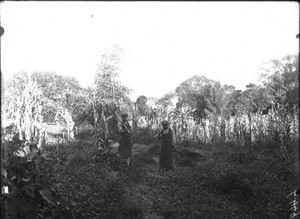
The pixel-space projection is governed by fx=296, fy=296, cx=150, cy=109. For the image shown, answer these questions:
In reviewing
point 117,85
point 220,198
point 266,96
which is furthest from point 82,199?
point 266,96

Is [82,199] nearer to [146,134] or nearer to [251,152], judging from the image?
[251,152]

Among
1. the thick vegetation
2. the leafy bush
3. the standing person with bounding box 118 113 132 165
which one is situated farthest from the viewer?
the leafy bush

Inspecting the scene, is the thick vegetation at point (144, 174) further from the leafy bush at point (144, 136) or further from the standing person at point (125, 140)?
the standing person at point (125, 140)

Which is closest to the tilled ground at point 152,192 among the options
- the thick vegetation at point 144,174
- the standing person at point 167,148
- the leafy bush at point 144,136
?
the thick vegetation at point 144,174

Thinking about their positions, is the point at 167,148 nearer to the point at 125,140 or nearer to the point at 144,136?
the point at 125,140

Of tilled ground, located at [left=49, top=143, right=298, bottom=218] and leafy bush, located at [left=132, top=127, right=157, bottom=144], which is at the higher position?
leafy bush, located at [left=132, top=127, right=157, bottom=144]

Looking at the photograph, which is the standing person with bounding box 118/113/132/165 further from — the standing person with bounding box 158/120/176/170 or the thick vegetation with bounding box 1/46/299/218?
the standing person with bounding box 158/120/176/170

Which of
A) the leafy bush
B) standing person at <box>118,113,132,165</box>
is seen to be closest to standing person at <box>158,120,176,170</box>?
standing person at <box>118,113,132,165</box>

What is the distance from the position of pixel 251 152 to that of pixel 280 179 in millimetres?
4136

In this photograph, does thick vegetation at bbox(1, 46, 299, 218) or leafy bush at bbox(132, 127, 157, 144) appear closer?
thick vegetation at bbox(1, 46, 299, 218)

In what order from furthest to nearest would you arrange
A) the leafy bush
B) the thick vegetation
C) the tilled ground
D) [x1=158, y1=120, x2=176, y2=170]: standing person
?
the leafy bush, [x1=158, y1=120, x2=176, y2=170]: standing person, the tilled ground, the thick vegetation

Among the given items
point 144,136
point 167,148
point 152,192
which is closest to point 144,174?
point 167,148

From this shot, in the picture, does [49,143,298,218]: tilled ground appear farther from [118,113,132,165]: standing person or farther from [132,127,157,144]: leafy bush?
[132,127,157,144]: leafy bush

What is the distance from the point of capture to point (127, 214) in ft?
18.6
